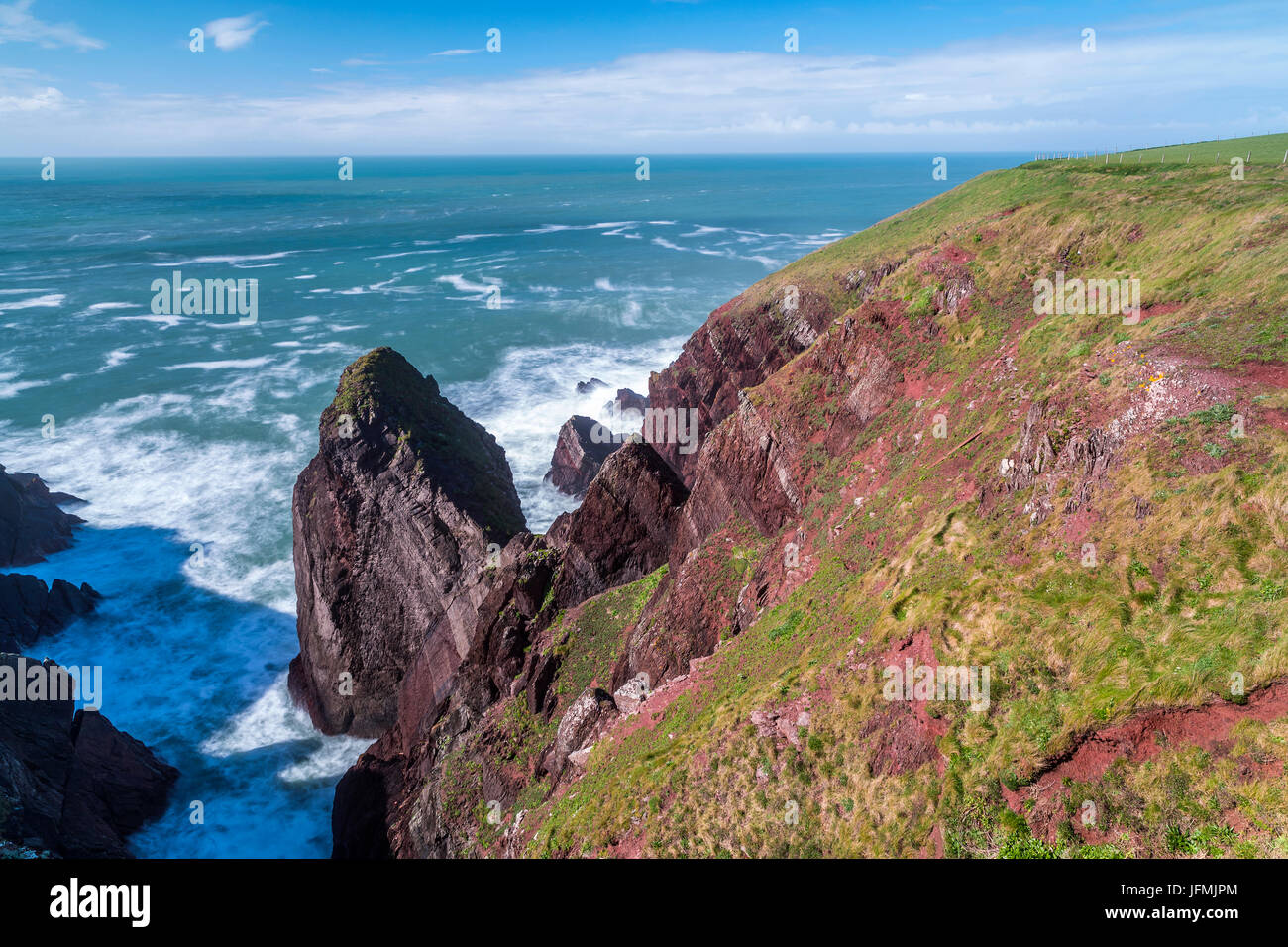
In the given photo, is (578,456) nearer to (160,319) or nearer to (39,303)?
(160,319)

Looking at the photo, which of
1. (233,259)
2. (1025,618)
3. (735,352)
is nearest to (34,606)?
(735,352)

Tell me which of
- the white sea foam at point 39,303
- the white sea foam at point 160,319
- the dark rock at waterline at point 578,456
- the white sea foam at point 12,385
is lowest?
the dark rock at waterline at point 578,456

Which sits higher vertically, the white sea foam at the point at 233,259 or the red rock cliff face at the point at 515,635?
the white sea foam at the point at 233,259

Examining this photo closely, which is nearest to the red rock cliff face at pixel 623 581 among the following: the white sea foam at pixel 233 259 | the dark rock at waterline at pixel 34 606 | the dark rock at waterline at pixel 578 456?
the dark rock at waterline at pixel 578 456

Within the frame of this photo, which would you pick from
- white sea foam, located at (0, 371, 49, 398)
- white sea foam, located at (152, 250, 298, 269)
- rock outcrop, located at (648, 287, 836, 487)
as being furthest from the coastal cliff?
white sea foam, located at (152, 250, 298, 269)

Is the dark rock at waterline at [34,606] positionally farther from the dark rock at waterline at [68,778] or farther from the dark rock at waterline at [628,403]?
Answer: the dark rock at waterline at [628,403]
